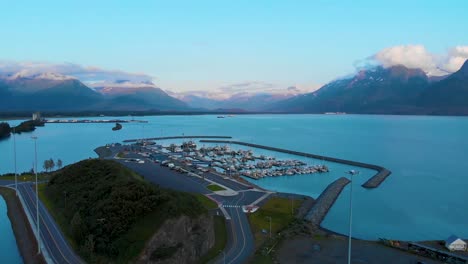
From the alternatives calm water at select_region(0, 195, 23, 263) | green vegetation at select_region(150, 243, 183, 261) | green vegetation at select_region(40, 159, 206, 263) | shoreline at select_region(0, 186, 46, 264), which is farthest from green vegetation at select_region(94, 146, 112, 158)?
green vegetation at select_region(150, 243, 183, 261)

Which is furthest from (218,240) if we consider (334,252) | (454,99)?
(454,99)

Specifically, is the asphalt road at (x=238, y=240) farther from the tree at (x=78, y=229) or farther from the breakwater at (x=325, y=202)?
the tree at (x=78, y=229)

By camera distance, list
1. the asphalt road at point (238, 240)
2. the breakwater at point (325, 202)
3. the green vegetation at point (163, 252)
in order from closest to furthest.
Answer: the green vegetation at point (163, 252) < the asphalt road at point (238, 240) < the breakwater at point (325, 202)

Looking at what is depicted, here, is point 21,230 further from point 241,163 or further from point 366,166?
point 366,166

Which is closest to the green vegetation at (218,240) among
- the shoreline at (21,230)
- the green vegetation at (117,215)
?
the green vegetation at (117,215)

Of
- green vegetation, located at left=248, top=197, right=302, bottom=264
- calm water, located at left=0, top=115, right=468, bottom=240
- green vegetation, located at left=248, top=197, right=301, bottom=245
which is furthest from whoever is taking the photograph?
calm water, located at left=0, top=115, right=468, bottom=240

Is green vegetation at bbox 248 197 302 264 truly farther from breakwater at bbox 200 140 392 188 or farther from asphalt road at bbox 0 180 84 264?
breakwater at bbox 200 140 392 188
